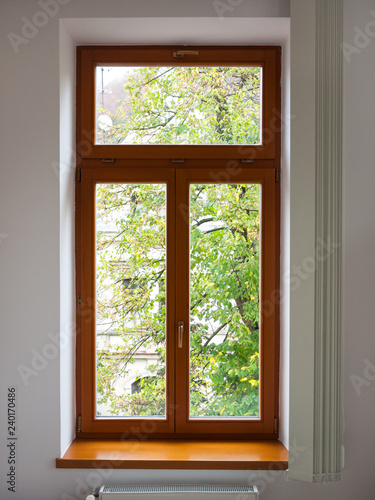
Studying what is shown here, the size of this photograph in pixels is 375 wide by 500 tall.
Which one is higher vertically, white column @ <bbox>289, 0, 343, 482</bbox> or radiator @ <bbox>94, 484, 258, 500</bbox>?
white column @ <bbox>289, 0, 343, 482</bbox>

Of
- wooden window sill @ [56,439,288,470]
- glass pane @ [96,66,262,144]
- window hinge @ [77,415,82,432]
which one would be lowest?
wooden window sill @ [56,439,288,470]

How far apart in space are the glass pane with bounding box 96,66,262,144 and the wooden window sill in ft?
4.49

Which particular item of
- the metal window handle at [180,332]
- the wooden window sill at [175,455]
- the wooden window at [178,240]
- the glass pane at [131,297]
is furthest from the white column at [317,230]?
the glass pane at [131,297]

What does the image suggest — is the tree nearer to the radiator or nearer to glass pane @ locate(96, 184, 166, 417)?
glass pane @ locate(96, 184, 166, 417)

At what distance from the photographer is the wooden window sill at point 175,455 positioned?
197 centimetres

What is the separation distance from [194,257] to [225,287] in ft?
0.65

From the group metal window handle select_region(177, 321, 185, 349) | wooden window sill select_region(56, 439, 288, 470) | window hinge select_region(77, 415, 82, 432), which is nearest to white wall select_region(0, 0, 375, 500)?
wooden window sill select_region(56, 439, 288, 470)

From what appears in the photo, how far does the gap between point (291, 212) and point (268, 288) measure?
1.35 feet

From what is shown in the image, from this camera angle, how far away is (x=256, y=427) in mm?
2195

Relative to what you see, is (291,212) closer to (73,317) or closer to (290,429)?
(290,429)

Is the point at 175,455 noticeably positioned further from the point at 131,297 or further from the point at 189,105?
the point at 189,105

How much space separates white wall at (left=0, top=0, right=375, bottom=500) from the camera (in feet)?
6.48

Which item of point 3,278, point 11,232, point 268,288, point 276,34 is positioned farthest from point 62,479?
point 276,34

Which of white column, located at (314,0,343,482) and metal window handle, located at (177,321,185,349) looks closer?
white column, located at (314,0,343,482)
